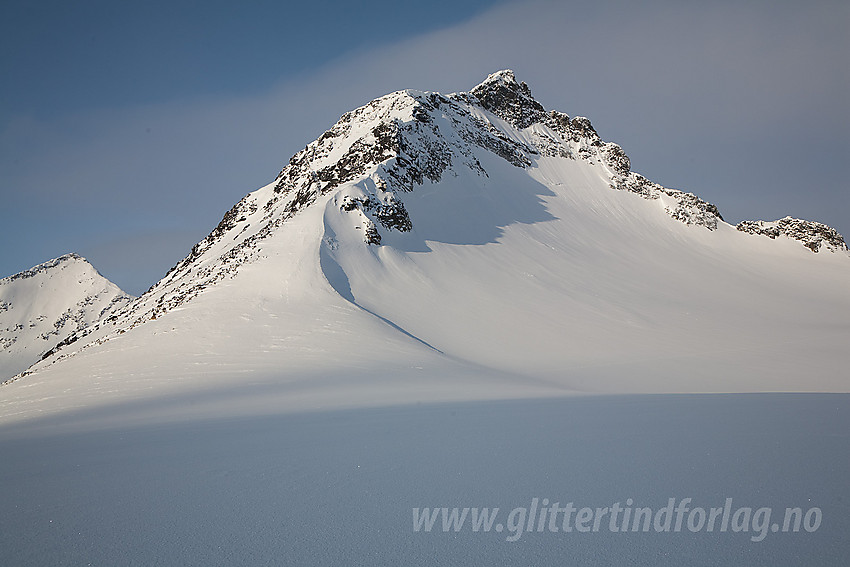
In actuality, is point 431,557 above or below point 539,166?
below

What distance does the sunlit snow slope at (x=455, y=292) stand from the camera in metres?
15.7

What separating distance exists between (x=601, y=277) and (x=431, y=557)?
116 feet

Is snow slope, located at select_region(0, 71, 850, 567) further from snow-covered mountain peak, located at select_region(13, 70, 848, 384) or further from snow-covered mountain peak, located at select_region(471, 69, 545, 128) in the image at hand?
snow-covered mountain peak, located at select_region(471, 69, 545, 128)

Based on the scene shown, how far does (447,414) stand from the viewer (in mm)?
9617

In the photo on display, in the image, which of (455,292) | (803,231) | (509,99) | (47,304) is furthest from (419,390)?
(47,304)

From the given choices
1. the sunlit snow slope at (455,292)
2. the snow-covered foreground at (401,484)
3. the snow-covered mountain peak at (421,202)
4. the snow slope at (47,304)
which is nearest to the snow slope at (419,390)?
the snow-covered foreground at (401,484)

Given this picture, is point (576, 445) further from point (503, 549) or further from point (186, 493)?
point (186, 493)

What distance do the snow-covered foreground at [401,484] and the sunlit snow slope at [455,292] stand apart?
4063 mm

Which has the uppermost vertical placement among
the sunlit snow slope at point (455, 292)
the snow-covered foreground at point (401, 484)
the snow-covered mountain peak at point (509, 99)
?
the snow-covered mountain peak at point (509, 99)

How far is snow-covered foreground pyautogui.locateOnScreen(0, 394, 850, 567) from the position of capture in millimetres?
3873

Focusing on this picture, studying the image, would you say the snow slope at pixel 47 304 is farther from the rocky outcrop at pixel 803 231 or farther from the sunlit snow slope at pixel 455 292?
the rocky outcrop at pixel 803 231

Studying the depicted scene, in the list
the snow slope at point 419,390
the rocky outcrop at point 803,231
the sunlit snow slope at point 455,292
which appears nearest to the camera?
the snow slope at point 419,390

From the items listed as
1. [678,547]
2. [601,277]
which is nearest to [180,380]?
[678,547]

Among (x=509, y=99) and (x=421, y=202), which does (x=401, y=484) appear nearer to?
(x=421, y=202)
